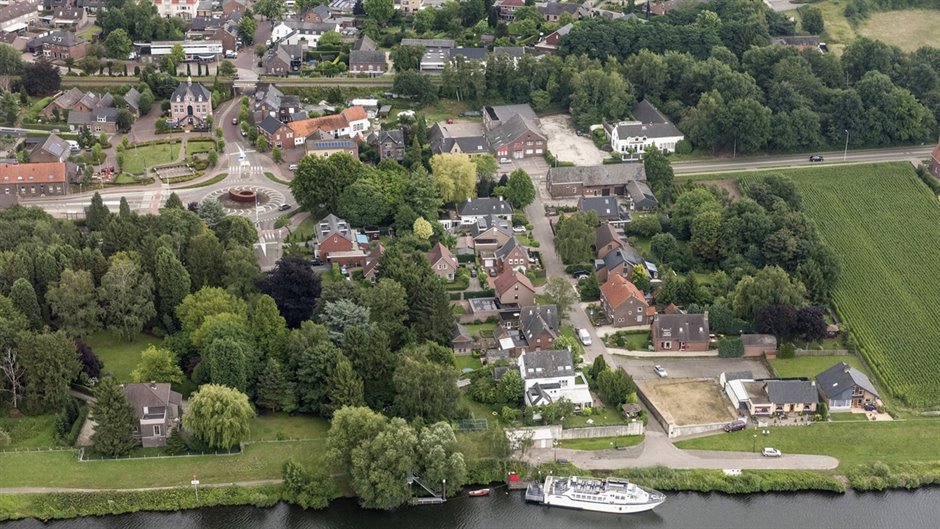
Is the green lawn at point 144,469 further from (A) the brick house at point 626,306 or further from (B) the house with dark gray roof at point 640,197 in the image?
(B) the house with dark gray roof at point 640,197

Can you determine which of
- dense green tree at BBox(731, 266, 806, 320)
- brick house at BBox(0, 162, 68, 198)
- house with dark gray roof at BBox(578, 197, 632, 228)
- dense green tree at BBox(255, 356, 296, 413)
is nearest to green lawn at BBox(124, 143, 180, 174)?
brick house at BBox(0, 162, 68, 198)

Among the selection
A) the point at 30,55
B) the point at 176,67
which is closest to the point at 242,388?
the point at 176,67

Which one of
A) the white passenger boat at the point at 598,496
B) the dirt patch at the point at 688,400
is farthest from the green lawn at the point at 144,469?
the dirt patch at the point at 688,400

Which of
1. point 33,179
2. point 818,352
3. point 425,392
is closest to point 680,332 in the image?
point 818,352

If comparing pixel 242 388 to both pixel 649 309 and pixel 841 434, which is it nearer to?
pixel 649 309

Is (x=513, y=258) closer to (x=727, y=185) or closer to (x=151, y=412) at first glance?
(x=727, y=185)

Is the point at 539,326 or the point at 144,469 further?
the point at 539,326

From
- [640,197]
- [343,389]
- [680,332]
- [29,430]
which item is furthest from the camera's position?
[640,197]
